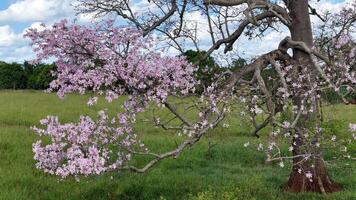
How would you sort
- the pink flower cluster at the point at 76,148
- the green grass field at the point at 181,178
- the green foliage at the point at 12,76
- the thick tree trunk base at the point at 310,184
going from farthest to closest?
the green foliage at the point at 12,76 → the thick tree trunk base at the point at 310,184 → the green grass field at the point at 181,178 → the pink flower cluster at the point at 76,148

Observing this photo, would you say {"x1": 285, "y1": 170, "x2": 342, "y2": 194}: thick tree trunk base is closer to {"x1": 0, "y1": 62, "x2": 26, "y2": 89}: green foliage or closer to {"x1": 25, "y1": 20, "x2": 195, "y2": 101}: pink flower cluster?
{"x1": 25, "y1": 20, "x2": 195, "y2": 101}: pink flower cluster

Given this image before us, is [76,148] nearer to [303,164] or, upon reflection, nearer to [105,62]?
[105,62]

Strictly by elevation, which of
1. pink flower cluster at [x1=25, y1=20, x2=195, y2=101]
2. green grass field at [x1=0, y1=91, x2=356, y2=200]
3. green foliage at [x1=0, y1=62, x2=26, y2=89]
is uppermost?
green foliage at [x1=0, y1=62, x2=26, y2=89]

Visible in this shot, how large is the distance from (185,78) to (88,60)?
174 cm

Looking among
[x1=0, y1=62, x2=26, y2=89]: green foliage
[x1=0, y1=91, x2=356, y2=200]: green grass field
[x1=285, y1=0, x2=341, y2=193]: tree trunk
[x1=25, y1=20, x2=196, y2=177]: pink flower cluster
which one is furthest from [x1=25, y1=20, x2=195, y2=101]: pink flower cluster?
[x1=0, y1=62, x2=26, y2=89]: green foliage

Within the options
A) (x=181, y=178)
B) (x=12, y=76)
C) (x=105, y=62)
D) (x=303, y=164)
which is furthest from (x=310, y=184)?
(x=12, y=76)

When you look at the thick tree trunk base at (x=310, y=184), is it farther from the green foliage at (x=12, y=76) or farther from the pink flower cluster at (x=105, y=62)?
the green foliage at (x=12, y=76)

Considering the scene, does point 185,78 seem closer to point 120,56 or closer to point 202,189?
point 120,56

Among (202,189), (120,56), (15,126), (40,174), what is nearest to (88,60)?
(120,56)

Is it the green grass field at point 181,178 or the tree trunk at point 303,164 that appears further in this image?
the tree trunk at point 303,164

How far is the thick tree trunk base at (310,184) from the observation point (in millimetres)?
11495

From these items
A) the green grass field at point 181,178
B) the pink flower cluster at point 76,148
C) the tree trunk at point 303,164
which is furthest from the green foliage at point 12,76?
the pink flower cluster at point 76,148

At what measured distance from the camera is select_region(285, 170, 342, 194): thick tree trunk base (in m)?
11.5

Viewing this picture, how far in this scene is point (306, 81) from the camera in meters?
10.1
